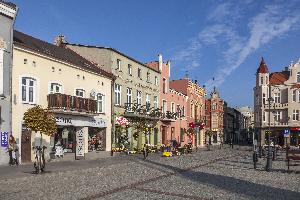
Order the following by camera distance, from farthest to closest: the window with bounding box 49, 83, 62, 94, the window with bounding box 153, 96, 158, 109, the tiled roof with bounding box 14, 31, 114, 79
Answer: the window with bounding box 153, 96, 158, 109 → the window with bounding box 49, 83, 62, 94 → the tiled roof with bounding box 14, 31, 114, 79

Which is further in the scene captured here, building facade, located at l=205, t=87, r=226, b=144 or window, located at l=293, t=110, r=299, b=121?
building facade, located at l=205, t=87, r=226, b=144

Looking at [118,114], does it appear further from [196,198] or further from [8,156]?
[196,198]

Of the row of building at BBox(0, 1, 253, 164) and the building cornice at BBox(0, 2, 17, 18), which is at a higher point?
the building cornice at BBox(0, 2, 17, 18)

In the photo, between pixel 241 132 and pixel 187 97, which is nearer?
pixel 187 97

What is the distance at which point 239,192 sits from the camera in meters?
12.9

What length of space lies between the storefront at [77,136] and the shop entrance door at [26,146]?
7.32 feet

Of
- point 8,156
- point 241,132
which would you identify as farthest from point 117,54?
point 241,132

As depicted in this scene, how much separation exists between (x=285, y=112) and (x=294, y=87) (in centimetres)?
460

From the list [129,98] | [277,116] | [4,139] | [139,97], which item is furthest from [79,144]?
[277,116]

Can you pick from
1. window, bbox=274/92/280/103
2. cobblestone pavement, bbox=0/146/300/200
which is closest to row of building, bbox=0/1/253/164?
cobblestone pavement, bbox=0/146/300/200

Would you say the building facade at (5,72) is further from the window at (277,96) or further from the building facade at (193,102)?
the window at (277,96)

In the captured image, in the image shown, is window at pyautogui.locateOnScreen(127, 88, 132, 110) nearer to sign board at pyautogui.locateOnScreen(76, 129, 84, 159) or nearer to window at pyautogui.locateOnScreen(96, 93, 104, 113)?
window at pyautogui.locateOnScreen(96, 93, 104, 113)

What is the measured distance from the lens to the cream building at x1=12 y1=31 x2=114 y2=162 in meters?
23.0

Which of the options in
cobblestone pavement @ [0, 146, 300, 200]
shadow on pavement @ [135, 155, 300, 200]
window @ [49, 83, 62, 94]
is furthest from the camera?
window @ [49, 83, 62, 94]
